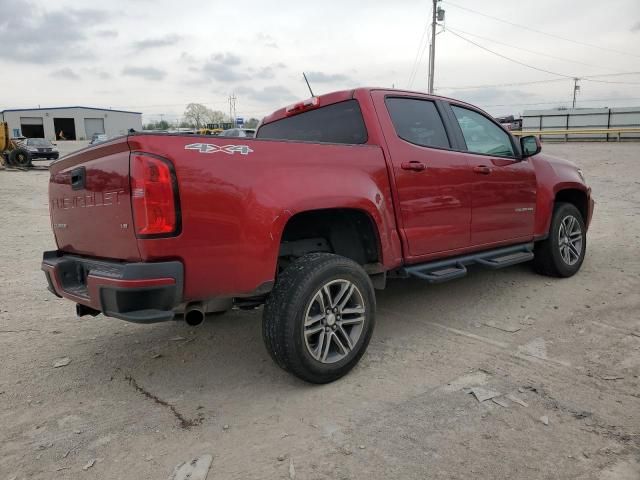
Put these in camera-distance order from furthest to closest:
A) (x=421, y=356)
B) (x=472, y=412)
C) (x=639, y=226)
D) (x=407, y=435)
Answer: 1. (x=639, y=226)
2. (x=421, y=356)
3. (x=472, y=412)
4. (x=407, y=435)

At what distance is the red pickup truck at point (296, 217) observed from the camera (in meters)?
2.59

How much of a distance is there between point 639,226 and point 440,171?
6014mm

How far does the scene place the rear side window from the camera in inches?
149

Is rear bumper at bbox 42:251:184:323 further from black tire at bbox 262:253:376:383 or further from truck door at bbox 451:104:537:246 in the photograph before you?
truck door at bbox 451:104:537:246

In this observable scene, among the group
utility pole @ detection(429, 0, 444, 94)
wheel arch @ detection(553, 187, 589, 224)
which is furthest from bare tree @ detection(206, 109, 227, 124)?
wheel arch @ detection(553, 187, 589, 224)

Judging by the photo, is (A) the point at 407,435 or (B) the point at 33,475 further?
(A) the point at 407,435

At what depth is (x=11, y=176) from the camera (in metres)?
18.4

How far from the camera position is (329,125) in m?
4.01

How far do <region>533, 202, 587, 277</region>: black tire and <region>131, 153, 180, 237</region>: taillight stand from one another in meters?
4.24

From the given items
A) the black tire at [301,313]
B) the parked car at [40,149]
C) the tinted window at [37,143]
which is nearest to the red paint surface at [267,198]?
the black tire at [301,313]

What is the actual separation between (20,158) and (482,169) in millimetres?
23604

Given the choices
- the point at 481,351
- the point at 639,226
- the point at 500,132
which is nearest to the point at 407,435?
the point at 481,351

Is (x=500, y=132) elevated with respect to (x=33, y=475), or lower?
elevated

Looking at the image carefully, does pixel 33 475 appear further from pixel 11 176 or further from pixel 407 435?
pixel 11 176
